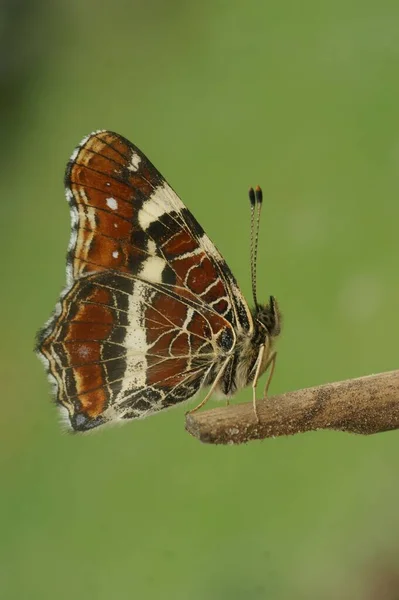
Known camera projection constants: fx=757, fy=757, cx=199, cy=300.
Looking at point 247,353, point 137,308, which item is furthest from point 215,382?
point 137,308

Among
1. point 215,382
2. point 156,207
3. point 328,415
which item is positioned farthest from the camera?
point 156,207

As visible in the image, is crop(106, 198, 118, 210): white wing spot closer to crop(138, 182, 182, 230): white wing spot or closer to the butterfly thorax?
crop(138, 182, 182, 230): white wing spot

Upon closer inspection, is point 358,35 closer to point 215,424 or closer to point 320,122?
point 320,122

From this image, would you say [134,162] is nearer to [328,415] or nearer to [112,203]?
[112,203]

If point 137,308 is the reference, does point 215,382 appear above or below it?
below

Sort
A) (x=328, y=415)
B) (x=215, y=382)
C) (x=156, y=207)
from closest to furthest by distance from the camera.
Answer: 1. (x=328, y=415)
2. (x=215, y=382)
3. (x=156, y=207)

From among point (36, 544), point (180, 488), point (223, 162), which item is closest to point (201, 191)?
point (223, 162)
